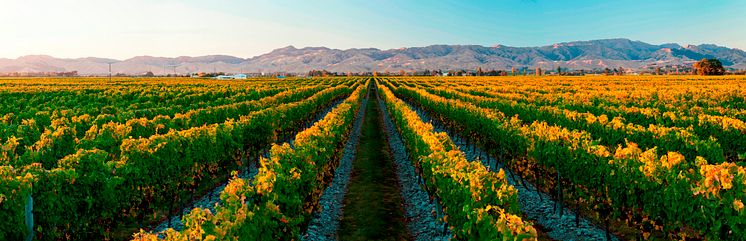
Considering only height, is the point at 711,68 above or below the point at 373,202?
above

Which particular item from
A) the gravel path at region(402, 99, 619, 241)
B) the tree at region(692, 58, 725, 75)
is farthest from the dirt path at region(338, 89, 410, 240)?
the tree at region(692, 58, 725, 75)

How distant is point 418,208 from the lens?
1287cm

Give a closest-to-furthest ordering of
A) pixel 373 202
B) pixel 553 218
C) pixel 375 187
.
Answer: pixel 553 218
pixel 373 202
pixel 375 187

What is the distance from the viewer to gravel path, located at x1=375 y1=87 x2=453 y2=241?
431 inches

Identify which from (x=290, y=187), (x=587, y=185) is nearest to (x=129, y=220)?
(x=290, y=187)

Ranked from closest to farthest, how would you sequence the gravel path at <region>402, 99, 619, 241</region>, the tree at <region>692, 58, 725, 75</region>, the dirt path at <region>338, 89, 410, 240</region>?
the gravel path at <region>402, 99, 619, 241</region> → the dirt path at <region>338, 89, 410, 240</region> → the tree at <region>692, 58, 725, 75</region>

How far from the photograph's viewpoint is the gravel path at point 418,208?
1094 centimetres

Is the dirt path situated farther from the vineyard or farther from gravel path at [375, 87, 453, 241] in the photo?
gravel path at [375, 87, 453, 241]

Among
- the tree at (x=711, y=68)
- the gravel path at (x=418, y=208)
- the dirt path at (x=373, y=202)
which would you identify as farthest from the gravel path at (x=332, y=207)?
the tree at (x=711, y=68)

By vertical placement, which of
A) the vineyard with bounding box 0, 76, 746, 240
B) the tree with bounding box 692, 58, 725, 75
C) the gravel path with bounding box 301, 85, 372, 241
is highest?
the tree with bounding box 692, 58, 725, 75

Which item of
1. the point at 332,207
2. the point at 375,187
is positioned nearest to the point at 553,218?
the point at 375,187

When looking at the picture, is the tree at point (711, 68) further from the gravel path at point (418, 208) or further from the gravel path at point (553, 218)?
the gravel path at point (553, 218)

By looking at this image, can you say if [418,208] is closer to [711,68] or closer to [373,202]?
[373,202]

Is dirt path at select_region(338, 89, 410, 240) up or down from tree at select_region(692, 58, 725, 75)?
down
